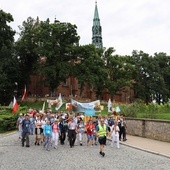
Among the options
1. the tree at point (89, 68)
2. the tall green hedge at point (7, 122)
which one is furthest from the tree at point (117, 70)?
the tall green hedge at point (7, 122)

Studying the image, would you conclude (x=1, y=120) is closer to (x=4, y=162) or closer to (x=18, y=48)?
(x=4, y=162)

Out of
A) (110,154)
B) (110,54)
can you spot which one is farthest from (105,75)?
(110,154)

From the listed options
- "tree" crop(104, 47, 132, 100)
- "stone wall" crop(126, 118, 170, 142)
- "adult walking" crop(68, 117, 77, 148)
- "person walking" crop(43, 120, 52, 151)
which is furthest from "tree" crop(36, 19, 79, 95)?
"person walking" crop(43, 120, 52, 151)

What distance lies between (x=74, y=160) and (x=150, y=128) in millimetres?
11905

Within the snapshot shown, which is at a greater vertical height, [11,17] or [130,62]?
[11,17]

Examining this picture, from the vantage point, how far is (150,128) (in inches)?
984

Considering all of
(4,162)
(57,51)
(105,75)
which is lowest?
(4,162)

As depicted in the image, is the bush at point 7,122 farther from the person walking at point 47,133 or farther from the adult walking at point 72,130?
the person walking at point 47,133

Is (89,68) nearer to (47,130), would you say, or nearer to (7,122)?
(7,122)

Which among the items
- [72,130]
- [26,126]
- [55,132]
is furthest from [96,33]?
[55,132]

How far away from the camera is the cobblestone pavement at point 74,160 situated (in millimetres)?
12797

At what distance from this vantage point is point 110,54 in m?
68.9

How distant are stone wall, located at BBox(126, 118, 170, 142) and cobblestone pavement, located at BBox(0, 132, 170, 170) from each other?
18.1 ft

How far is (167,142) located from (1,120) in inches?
567
